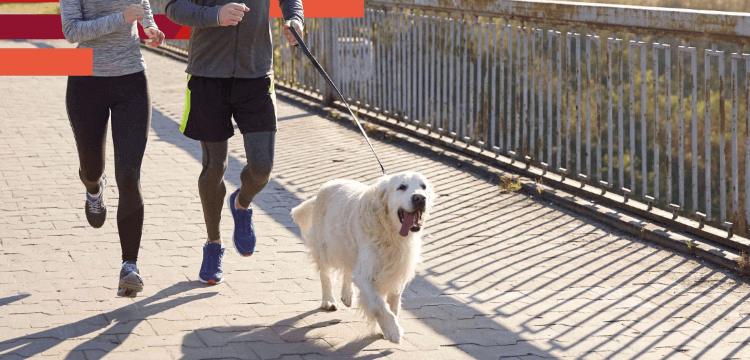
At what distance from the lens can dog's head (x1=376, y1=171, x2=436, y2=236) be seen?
4.52 m

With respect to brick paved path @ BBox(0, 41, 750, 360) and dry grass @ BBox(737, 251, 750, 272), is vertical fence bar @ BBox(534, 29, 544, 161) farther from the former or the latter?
dry grass @ BBox(737, 251, 750, 272)

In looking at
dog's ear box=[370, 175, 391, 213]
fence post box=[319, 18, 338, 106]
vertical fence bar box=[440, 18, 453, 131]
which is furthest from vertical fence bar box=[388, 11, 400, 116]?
dog's ear box=[370, 175, 391, 213]

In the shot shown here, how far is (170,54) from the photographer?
20656mm

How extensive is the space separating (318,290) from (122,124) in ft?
4.90

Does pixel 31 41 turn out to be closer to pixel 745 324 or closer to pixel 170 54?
pixel 170 54

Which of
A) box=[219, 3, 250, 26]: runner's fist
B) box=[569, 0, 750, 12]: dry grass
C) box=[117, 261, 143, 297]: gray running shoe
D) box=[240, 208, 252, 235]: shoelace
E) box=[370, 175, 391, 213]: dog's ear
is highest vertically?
box=[219, 3, 250, 26]: runner's fist

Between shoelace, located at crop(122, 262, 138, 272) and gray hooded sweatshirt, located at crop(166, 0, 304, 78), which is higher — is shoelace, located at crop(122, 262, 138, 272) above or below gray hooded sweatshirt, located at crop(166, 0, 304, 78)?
below

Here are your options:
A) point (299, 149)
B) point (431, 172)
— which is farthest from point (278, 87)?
point (431, 172)

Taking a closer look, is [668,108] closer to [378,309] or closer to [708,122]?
[708,122]

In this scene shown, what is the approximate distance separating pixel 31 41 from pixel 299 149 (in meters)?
16.1

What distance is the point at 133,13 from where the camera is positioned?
15.7 feet

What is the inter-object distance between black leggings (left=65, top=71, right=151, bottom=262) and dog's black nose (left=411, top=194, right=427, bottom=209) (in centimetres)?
154

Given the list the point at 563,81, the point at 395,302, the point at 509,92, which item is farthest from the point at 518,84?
the point at 395,302

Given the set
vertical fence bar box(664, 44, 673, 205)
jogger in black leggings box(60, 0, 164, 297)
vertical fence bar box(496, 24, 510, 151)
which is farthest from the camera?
vertical fence bar box(496, 24, 510, 151)
